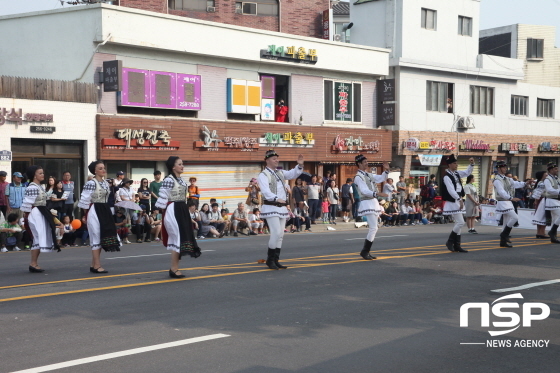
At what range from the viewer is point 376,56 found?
3612cm

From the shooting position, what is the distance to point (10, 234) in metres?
18.9

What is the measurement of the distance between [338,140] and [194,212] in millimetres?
12736

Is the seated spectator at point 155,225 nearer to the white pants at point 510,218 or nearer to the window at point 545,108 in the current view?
the white pants at point 510,218

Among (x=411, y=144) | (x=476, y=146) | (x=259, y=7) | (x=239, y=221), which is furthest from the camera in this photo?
(x=476, y=146)

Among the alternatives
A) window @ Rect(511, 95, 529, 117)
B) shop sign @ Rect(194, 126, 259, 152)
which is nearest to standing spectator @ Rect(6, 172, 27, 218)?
shop sign @ Rect(194, 126, 259, 152)

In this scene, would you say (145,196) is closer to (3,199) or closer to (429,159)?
(3,199)

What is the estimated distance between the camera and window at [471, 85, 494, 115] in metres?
41.2

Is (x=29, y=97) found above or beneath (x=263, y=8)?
beneath

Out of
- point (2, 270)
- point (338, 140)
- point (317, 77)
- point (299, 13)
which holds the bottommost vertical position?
point (2, 270)

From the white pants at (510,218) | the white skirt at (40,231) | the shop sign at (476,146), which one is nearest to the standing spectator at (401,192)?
the shop sign at (476,146)

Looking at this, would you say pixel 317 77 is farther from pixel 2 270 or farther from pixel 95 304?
pixel 95 304

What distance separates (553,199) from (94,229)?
38.6 ft

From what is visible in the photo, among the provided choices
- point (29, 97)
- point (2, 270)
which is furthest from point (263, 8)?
point (2, 270)

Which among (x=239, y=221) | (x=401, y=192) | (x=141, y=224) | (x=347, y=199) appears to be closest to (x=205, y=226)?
(x=239, y=221)
